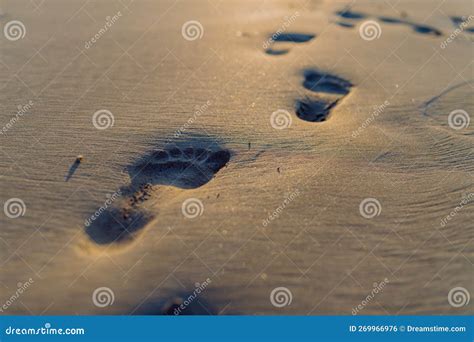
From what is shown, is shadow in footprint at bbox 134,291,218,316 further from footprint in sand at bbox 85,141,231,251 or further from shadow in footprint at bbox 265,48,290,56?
shadow in footprint at bbox 265,48,290,56

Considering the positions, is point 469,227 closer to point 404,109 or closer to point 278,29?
point 404,109

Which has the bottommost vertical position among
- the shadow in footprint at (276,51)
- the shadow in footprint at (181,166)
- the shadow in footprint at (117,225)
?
the shadow in footprint at (117,225)

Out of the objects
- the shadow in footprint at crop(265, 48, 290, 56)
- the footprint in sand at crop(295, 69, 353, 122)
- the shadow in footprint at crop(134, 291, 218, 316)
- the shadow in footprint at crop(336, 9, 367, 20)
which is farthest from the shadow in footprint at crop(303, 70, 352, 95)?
the shadow in footprint at crop(134, 291, 218, 316)

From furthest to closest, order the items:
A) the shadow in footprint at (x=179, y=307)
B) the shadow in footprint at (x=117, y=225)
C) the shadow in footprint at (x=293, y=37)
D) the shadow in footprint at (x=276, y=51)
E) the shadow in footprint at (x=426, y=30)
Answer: the shadow in footprint at (x=426, y=30) → the shadow in footprint at (x=293, y=37) → the shadow in footprint at (x=276, y=51) → the shadow in footprint at (x=117, y=225) → the shadow in footprint at (x=179, y=307)

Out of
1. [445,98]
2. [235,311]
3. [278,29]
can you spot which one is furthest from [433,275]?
[278,29]

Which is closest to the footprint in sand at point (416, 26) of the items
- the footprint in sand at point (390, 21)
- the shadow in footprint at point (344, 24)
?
the footprint in sand at point (390, 21)

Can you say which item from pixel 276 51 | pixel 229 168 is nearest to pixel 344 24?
pixel 276 51

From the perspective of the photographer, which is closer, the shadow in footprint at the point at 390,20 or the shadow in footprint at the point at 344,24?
the shadow in footprint at the point at 344,24

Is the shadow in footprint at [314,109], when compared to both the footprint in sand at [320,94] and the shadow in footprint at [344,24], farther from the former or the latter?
the shadow in footprint at [344,24]
